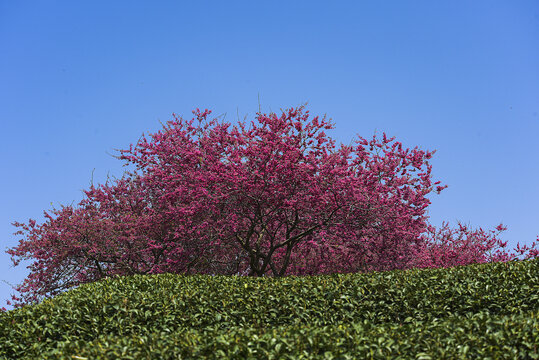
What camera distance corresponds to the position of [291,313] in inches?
412

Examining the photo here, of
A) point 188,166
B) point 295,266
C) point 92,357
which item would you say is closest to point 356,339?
point 92,357

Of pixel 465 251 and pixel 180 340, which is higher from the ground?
pixel 465 251

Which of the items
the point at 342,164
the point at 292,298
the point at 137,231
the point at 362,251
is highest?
→ the point at 342,164

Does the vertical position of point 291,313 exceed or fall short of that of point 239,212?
it falls short

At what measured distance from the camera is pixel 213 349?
7.55 meters

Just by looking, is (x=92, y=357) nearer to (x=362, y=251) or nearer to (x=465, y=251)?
(x=362, y=251)

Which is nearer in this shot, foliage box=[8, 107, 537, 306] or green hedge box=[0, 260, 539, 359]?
green hedge box=[0, 260, 539, 359]

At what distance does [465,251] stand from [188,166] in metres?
14.6

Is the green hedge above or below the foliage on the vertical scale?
below

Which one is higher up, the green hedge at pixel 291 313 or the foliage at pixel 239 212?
the foliage at pixel 239 212

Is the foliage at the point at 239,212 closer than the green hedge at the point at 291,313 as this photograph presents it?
No

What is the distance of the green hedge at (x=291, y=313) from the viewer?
Result: 783 cm

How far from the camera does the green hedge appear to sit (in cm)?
783

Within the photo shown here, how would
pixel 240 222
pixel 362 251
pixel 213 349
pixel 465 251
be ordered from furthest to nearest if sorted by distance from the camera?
pixel 465 251 → pixel 362 251 → pixel 240 222 → pixel 213 349
